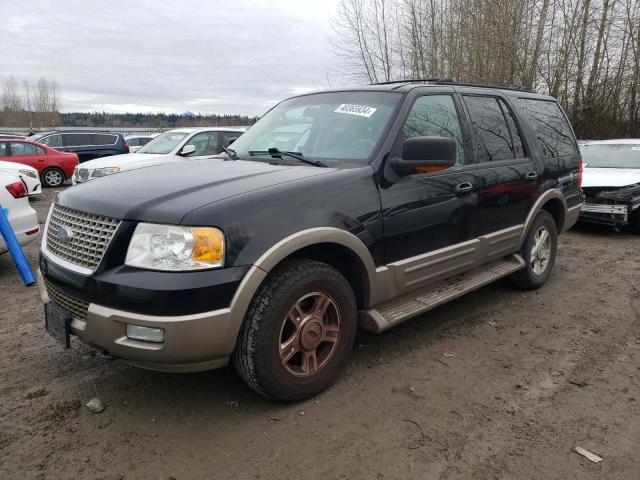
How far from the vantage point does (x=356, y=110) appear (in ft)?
12.0

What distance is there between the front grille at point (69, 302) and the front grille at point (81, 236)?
0.19m

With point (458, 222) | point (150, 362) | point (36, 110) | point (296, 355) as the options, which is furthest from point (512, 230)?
point (36, 110)

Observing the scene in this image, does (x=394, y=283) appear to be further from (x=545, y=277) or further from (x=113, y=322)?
(x=545, y=277)

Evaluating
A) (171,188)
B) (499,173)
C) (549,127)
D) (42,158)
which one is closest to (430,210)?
(499,173)

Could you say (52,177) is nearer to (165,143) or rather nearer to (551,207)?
(165,143)

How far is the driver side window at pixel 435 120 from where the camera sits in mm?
3582

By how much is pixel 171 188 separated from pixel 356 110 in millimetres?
1545

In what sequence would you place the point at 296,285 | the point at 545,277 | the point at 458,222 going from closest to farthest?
the point at 296,285, the point at 458,222, the point at 545,277

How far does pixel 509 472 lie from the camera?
7.81 ft

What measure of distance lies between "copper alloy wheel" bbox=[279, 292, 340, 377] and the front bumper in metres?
0.38

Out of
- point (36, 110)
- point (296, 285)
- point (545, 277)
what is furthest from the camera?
point (36, 110)

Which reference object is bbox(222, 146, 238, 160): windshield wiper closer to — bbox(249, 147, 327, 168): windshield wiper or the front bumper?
bbox(249, 147, 327, 168): windshield wiper

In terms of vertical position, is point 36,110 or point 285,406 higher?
point 36,110

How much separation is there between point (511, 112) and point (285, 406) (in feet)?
11.2
